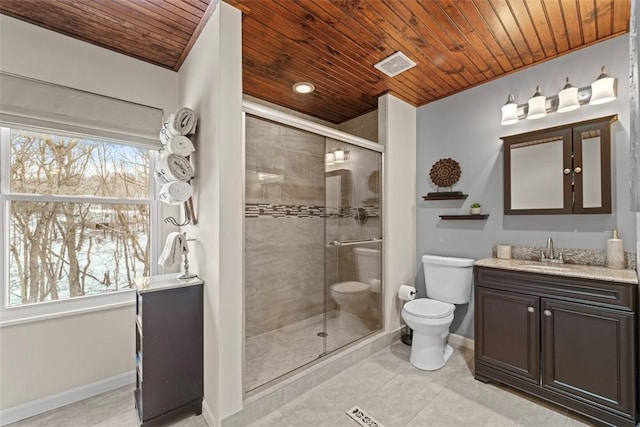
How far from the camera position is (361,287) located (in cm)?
277

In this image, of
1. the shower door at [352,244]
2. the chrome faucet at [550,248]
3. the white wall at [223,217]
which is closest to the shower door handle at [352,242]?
the shower door at [352,244]

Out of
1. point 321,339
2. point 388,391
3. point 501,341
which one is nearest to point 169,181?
point 321,339

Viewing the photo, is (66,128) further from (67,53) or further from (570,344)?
(570,344)

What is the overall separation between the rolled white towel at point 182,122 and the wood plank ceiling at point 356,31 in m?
0.56

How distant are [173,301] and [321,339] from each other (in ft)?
4.35

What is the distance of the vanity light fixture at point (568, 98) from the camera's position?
205 centimetres

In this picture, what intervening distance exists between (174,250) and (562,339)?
8.43 feet

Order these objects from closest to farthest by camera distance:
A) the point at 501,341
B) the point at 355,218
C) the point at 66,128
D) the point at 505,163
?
the point at 66,128 < the point at 501,341 < the point at 505,163 < the point at 355,218

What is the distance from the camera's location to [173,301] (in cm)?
174

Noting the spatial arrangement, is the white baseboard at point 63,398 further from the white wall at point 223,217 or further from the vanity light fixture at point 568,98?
the vanity light fixture at point 568,98

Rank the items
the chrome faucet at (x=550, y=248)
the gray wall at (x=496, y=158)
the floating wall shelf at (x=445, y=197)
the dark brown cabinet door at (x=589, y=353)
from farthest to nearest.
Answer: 1. the floating wall shelf at (x=445, y=197)
2. the chrome faucet at (x=550, y=248)
3. the gray wall at (x=496, y=158)
4. the dark brown cabinet door at (x=589, y=353)

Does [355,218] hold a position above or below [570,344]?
above

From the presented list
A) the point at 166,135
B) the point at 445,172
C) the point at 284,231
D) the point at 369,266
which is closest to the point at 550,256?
the point at 445,172

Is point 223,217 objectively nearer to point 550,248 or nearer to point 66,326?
point 66,326
